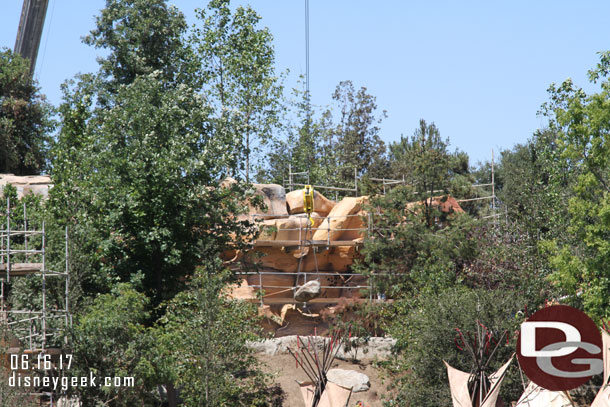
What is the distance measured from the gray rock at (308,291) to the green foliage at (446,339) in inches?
270

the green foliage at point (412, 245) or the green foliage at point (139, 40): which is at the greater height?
the green foliage at point (139, 40)

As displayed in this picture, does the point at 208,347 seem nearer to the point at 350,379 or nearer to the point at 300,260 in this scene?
the point at 350,379

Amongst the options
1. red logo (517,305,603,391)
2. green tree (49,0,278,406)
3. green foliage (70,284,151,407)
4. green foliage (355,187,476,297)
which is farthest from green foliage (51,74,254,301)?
red logo (517,305,603,391)

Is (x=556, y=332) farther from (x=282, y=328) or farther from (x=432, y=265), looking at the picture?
(x=282, y=328)

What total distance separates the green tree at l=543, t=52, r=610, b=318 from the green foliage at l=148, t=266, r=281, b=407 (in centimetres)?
979

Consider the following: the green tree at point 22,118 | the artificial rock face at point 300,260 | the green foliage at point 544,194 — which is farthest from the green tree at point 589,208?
the green tree at point 22,118

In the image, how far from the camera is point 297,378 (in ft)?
87.1

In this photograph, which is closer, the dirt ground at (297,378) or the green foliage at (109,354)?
the green foliage at (109,354)

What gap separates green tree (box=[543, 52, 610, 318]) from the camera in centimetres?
2420

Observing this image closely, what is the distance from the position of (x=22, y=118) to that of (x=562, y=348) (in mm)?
34319

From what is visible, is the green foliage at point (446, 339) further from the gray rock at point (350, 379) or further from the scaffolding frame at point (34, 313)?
the scaffolding frame at point (34, 313)

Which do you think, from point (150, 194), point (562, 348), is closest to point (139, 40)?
point (150, 194)

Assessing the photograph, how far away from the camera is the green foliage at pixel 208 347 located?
73.9 feet

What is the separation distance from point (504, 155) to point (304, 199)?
2183 cm
